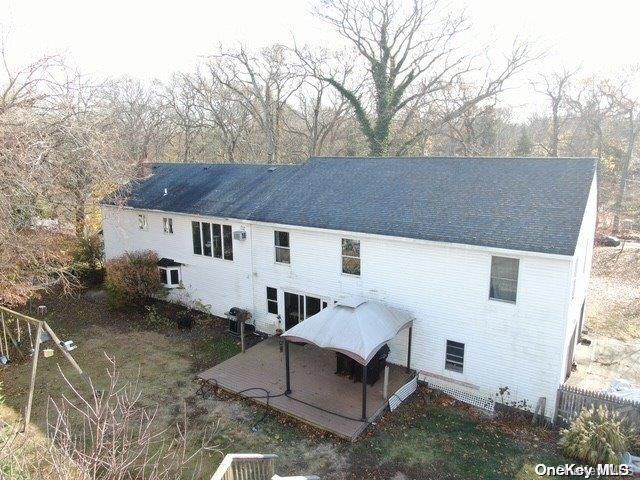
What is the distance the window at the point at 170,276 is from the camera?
66.3 feet

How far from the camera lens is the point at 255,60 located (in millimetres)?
37656

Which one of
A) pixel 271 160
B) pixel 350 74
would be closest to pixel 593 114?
pixel 350 74

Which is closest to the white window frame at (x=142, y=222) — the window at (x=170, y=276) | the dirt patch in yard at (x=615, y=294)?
the window at (x=170, y=276)

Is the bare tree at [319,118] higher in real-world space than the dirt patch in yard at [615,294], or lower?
higher

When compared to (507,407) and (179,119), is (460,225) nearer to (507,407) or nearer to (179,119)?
(507,407)

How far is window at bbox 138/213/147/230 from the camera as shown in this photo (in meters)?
21.5

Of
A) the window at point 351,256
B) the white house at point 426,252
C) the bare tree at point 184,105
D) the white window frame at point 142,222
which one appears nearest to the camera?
the white house at point 426,252

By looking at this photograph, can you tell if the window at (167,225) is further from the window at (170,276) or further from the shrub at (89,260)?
the shrub at (89,260)

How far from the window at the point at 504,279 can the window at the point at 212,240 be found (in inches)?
411

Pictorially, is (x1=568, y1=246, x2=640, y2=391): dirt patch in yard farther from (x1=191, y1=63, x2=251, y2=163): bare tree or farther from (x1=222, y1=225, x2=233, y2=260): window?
(x1=191, y1=63, x2=251, y2=163): bare tree

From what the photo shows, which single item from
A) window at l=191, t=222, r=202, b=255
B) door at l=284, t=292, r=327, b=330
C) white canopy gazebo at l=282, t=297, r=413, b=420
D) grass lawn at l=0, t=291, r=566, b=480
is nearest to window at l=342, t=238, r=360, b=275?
white canopy gazebo at l=282, t=297, r=413, b=420

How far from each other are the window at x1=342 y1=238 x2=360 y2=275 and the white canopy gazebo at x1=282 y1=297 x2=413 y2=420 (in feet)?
4.61

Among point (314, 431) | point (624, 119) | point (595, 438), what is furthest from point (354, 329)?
point (624, 119)

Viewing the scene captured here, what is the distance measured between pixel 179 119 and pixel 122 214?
23528 millimetres
